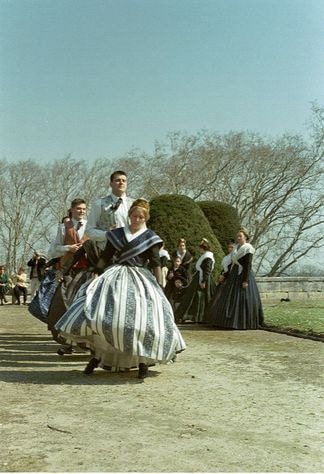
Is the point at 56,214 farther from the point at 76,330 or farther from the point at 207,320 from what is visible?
the point at 76,330

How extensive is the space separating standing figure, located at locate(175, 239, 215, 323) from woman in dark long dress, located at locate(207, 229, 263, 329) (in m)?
1.26

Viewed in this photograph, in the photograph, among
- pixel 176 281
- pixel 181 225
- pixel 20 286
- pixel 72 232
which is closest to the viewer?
pixel 72 232

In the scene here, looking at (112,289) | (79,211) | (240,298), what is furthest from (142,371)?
(240,298)

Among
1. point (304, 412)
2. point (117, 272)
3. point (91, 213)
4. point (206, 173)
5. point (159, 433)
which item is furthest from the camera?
point (206, 173)

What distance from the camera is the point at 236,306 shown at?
11547mm

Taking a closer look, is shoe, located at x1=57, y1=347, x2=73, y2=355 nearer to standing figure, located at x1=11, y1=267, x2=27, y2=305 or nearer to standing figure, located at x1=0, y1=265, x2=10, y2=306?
standing figure, located at x1=11, y1=267, x2=27, y2=305

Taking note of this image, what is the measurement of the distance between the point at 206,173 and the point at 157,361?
32.6 metres

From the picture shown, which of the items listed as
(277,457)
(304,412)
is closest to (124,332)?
(304,412)

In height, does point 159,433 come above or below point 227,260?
below

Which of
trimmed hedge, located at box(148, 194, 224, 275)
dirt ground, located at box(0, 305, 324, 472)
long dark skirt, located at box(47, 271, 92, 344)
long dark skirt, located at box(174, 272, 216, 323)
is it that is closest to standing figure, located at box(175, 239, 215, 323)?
long dark skirt, located at box(174, 272, 216, 323)

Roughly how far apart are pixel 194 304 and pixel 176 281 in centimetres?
103

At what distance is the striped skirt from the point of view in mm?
5562

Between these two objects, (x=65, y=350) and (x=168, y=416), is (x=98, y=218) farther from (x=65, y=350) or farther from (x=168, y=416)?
(x=168, y=416)

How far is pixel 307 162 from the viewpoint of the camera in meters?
35.1
